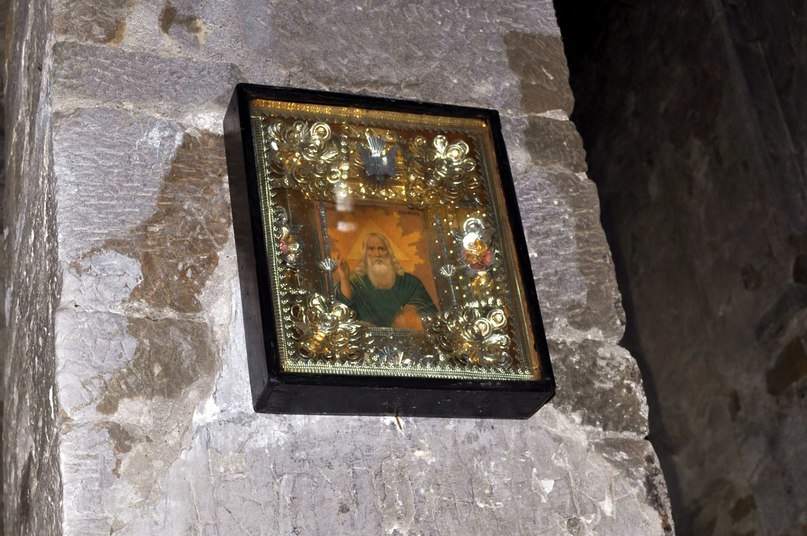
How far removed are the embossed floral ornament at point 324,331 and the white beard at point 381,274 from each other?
11 centimetres

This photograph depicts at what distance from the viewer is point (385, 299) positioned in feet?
6.98

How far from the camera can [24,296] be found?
248cm

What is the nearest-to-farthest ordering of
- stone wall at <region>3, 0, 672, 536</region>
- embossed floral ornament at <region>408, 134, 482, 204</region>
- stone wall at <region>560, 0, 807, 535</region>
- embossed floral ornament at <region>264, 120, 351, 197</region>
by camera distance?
stone wall at <region>3, 0, 672, 536</region>
embossed floral ornament at <region>264, 120, 351, 197</region>
embossed floral ornament at <region>408, 134, 482, 204</region>
stone wall at <region>560, 0, 807, 535</region>

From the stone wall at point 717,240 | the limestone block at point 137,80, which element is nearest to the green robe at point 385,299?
the limestone block at point 137,80

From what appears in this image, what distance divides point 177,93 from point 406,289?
59cm

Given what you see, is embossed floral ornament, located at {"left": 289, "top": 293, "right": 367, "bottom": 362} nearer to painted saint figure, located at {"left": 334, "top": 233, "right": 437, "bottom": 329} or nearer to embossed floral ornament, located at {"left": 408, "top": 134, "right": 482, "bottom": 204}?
painted saint figure, located at {"left": 334, "top": 233, "right": 437, "bottom": 329}

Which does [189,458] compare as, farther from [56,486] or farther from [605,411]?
[605,411]

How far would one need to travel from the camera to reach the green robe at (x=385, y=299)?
210 cm

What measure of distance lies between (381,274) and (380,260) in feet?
0.09

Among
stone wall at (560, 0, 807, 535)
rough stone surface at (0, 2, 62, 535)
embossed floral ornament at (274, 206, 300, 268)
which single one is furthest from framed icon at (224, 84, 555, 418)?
stone wall at (560, 0, 807, 535)

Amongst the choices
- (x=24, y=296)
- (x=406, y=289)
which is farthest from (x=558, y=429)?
(x=24, y=296)

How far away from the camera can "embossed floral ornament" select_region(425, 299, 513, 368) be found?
6.91 feet

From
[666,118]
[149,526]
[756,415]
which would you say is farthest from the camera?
[666,118]

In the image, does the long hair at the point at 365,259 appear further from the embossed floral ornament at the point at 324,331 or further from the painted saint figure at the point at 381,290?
the embossed floral ornament at the point at 324,331
